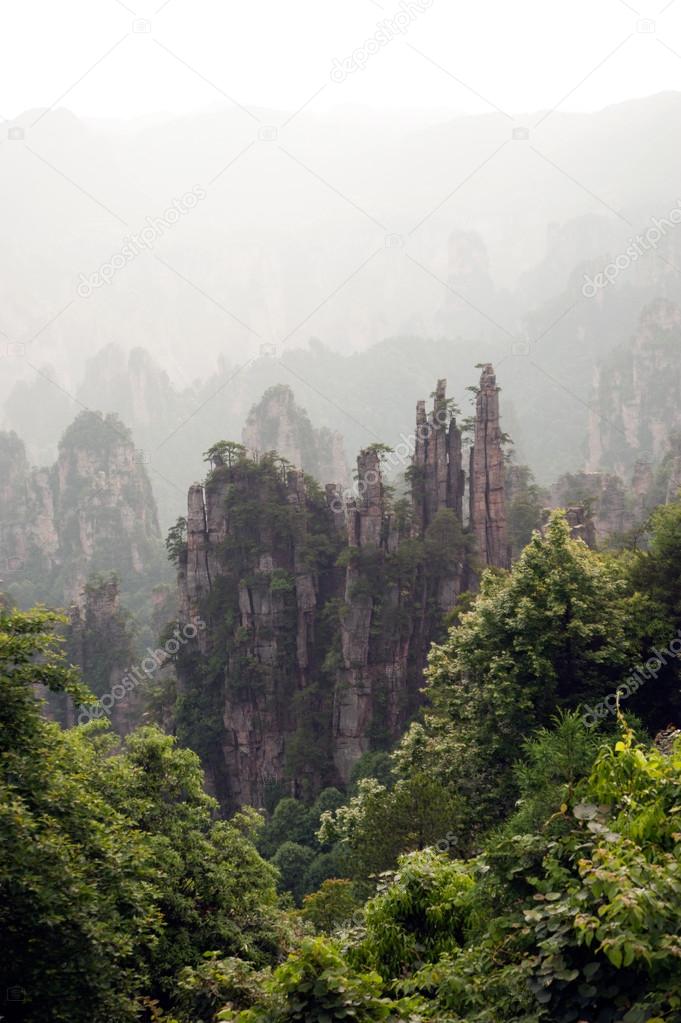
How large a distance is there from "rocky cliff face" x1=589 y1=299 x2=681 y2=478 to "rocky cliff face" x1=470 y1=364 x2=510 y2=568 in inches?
3166

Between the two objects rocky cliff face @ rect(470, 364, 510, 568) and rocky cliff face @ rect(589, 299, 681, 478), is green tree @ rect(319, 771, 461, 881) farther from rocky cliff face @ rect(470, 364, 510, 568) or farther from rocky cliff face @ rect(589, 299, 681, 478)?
rocky cliff face @ rect(589, 299, 681, 478)

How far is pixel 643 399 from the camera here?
418 feet

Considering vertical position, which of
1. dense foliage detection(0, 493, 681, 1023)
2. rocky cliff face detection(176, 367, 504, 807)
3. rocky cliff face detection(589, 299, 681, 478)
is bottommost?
dense foliage detection(0, 493, 681, 1023)

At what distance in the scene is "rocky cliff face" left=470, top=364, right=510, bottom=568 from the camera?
147 feet

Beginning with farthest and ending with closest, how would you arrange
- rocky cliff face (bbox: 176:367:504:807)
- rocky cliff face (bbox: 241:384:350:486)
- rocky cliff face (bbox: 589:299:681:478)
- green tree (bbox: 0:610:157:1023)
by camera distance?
rocky cliff face (bbox: 589:299:681:478), rocky cliff face (bbox: 241:384:350:486), rocky cliff face (bbox: 176:367:504:807), green tree (bbox: 0:610:157:1023)

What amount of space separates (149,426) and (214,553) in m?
124

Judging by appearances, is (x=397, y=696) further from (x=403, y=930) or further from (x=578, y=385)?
(x=578, y=385)

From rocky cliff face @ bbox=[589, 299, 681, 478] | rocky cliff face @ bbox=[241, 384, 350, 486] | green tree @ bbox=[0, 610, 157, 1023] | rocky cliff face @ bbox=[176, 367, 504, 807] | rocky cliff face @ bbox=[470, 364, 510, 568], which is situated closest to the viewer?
green tree @ bbox=[0, 610, 157, 1023]

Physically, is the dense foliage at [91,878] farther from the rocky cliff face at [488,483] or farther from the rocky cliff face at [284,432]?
the rocky cliff face at [284,432]

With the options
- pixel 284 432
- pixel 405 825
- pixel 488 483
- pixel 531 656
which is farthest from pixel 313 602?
pixel 284 432

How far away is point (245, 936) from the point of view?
1540 cm

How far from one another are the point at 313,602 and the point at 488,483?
35.5ft

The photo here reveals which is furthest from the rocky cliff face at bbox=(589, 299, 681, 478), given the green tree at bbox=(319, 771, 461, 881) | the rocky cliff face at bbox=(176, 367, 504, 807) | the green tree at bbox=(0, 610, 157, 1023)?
the green tree at bbox=(0, 610, 157, 1023)

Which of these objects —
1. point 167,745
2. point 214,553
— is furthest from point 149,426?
point 167,745
